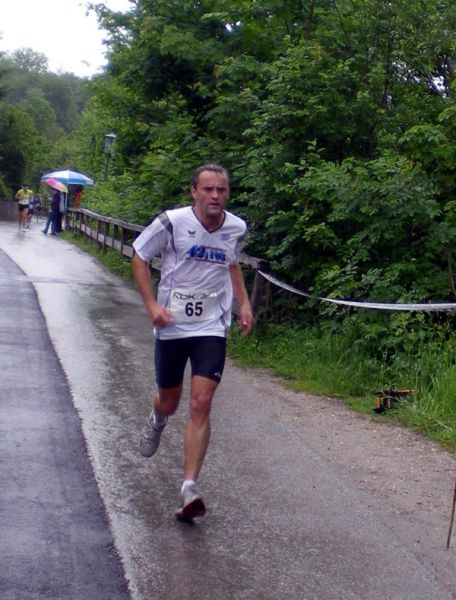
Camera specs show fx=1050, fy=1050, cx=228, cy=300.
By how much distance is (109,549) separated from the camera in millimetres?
5191

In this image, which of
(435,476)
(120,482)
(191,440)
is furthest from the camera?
(435,476)

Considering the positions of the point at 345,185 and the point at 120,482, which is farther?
the point at 345,185

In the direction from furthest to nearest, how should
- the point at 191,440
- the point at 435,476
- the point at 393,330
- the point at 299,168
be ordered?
1. the point at 299,168
2. the point at 393,330
3. the point at 435,476
4. the point at 191,440

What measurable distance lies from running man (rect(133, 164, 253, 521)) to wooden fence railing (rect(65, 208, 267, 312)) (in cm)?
605

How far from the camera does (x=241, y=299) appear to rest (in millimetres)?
6301

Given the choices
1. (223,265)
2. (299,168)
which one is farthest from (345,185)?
(223,265)

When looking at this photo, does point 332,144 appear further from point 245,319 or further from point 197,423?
point 197,423

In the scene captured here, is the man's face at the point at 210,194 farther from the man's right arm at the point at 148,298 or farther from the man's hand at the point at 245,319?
the man's hand at the point at 245,319

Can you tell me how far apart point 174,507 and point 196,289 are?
1.25 meters

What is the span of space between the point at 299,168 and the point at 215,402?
355cm

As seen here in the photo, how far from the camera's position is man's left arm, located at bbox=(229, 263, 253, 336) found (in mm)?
6202

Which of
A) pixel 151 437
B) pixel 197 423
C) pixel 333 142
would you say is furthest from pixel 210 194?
A: pixel 333 142

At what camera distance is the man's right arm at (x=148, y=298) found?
575 cm

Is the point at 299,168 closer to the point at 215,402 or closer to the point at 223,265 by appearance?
the point at 215,402
